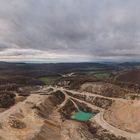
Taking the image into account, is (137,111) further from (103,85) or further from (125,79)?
(125,79)

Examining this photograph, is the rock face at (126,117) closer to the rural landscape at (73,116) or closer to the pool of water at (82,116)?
the rural landscape at (73,116)

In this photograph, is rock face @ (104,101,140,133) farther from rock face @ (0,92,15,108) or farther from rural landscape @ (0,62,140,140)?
rock face @ (0,92,15,108)

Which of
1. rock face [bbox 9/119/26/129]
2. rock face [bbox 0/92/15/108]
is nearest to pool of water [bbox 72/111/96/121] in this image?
rock face [bbox 9/119/26/129]

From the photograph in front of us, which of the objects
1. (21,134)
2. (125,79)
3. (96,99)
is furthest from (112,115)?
(125,79)

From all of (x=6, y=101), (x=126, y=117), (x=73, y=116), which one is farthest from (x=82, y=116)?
(x=6, y=101)

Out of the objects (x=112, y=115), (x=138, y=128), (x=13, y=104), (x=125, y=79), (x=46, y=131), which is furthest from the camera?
(x=125, y=79)

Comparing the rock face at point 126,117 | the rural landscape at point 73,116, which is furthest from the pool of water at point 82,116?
the rock face at point 126,117
